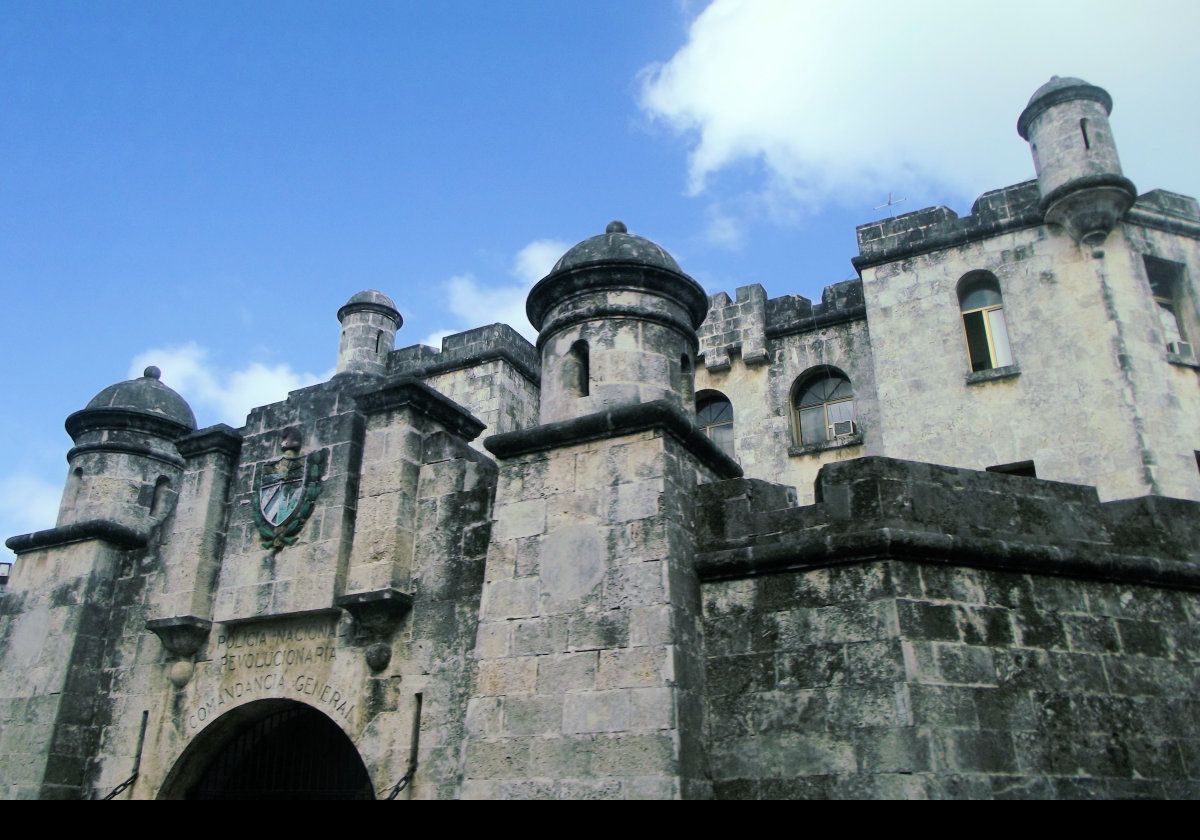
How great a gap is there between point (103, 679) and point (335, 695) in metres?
3.03

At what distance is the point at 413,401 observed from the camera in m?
8.45

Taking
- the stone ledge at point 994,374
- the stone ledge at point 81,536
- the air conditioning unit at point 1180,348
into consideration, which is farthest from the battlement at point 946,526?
the air conditioning unit at point 1180,348

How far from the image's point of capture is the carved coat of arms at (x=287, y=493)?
341 inches

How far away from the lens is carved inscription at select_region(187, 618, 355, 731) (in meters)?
7.96

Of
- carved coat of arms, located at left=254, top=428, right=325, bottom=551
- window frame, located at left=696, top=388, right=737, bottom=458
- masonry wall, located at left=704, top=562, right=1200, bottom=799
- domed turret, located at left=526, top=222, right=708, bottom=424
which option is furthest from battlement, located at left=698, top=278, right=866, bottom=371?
masonry wall, located at left=704, top=562, right=1200, bottom=799

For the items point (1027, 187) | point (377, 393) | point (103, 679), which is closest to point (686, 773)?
point (377, 393)

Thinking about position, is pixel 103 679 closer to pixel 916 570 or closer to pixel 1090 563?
pixel 916 570

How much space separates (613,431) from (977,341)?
1054 cm

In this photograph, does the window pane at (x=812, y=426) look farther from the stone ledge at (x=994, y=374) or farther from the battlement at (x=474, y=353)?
the battlement at (x=474, y=353)

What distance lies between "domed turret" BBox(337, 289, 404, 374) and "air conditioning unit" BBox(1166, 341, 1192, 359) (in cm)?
1345

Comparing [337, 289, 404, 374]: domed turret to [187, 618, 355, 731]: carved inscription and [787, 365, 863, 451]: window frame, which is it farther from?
[187, 618, 355, 731]: carved inscription

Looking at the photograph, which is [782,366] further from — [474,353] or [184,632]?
[184,632]

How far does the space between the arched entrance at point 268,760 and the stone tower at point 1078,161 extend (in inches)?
497

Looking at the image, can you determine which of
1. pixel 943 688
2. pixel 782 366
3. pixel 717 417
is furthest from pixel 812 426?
pixel 943 688
